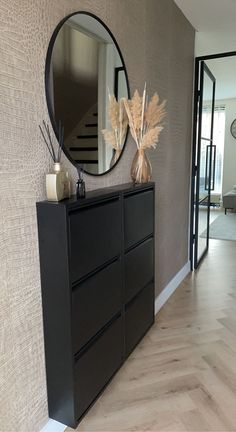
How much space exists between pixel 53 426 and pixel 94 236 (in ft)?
2.97

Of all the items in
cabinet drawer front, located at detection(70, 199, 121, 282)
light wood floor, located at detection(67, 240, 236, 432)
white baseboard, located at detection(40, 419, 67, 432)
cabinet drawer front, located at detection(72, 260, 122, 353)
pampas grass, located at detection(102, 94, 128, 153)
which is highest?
pampas grass, located at detection(102, 94, 128, 153)

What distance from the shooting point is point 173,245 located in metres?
3.16

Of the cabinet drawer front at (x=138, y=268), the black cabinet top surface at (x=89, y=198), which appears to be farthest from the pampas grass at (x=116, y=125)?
the cabinet drawer front at (x=138, y=268)

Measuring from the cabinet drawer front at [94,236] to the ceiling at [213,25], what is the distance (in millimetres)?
2028

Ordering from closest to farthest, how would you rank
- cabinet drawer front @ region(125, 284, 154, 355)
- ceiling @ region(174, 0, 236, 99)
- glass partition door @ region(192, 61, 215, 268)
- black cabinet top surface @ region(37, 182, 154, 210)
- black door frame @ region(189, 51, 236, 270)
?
black cabinet top surface @ region(37, 182, 154, 210)
cabinet drawer front @ region(125, 284, 154, 355)
ceiling @ region(174, 0, 236, 99)
black door frame @ region(189, 51, 236, 270)
glass partition door @ region(192, 61, 215, 268)

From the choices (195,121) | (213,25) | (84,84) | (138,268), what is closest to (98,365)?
(138,268)

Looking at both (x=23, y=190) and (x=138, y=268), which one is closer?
(x=23, y=190)

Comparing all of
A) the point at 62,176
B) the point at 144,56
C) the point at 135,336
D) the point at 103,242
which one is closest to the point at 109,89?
the point at 144,56

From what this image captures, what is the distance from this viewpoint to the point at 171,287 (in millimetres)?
3121

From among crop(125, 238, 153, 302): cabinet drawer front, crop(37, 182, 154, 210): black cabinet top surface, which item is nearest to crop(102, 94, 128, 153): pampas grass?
crop(37, 182, 154, 210): black cabinet top surface

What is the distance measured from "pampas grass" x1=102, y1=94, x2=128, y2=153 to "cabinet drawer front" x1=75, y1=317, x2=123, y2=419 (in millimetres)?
1028

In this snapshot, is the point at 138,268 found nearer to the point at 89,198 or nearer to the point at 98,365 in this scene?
the point at 98,365

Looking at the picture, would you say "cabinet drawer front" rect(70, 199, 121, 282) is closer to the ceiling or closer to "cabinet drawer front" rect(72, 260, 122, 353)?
"cabinet drawer front" rect(72, 260, 122, 353)

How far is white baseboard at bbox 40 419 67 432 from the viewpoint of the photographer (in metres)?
1.51
